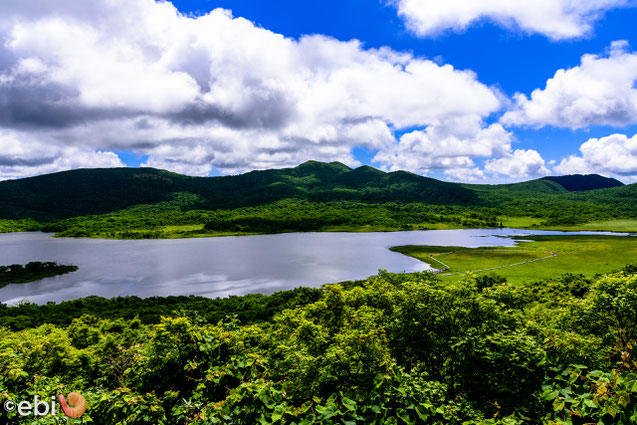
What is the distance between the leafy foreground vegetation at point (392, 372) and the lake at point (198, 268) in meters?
56.0

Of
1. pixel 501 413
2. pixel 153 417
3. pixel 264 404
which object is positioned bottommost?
pixel 501 413

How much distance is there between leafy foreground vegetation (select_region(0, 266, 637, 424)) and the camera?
547cm

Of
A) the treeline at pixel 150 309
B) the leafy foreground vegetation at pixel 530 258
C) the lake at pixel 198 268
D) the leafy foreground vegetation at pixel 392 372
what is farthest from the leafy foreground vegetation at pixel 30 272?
the leafy foreground vegetation at pixel 530 258

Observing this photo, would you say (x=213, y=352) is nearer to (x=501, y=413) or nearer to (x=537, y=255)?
(x=501, y=413)

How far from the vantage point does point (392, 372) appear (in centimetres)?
670

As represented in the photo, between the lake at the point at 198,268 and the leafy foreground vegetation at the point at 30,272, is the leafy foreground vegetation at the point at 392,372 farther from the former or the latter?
the leafy foreground vegetation at the point at 30,272

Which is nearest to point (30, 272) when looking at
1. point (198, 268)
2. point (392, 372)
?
point (198, 268)

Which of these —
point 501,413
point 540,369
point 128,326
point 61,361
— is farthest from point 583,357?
point 128,326

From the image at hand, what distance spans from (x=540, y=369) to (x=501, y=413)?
143 cm

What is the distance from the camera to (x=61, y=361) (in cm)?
1466

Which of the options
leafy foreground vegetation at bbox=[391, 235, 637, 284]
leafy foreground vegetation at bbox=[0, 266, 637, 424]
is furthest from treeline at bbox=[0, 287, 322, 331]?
leafy foreground vegetation at bbox=[391, 235, 637, 284]

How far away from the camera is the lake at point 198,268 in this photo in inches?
2660

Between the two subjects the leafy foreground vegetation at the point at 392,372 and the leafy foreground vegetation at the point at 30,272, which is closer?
the leafy foreground vegetation at the point at 392,372

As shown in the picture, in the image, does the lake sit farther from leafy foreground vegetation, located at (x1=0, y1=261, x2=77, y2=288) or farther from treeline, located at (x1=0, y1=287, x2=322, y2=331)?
treeline, located at (x1=0, y1=287, x2=322, y2=331)
